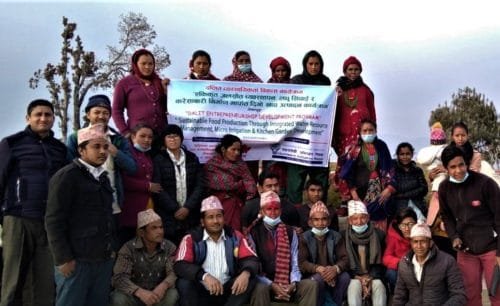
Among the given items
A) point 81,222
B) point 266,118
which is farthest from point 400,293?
point 81,222

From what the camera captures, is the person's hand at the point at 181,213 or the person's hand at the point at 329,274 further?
the person's hand at the point at 181,213

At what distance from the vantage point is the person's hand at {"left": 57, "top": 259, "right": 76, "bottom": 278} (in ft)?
17.4

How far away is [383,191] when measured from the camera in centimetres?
781

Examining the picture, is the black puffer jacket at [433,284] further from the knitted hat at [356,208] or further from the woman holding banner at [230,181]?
the woman holding banner at [230,181]

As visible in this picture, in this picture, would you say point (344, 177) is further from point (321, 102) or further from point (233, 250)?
point (233, 250)

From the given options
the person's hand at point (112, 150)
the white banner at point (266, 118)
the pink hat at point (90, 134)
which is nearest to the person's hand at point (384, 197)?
the white banner at point (266, 118)

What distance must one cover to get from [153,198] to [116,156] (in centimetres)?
96

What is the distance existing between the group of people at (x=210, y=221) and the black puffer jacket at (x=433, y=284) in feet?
0.05

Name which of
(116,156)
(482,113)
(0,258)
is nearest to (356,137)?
(116,156)

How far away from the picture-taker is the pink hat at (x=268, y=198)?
23.0 feet

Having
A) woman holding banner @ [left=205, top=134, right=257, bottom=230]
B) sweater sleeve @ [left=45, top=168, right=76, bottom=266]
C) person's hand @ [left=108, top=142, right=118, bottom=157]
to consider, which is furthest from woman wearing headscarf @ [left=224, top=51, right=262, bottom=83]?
sweater sleeve @ [left=45, top=168, right=76, bottom=266]

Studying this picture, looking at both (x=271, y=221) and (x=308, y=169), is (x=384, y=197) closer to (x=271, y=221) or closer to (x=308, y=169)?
(x=308, y=169)

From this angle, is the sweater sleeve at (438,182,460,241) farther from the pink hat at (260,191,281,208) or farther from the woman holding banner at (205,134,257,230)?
the woman holding banner at (205,134,257,230)

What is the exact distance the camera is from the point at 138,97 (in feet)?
25.4
